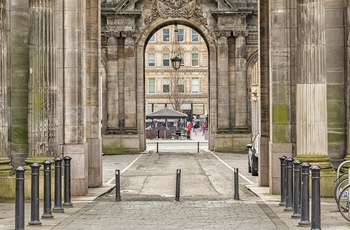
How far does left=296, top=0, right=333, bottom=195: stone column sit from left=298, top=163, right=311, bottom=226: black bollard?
502 centimetres

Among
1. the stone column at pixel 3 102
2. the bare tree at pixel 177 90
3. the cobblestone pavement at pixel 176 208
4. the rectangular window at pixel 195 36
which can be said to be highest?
the rectangular window at pixel 195 36

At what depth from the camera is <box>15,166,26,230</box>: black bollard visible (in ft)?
40.6

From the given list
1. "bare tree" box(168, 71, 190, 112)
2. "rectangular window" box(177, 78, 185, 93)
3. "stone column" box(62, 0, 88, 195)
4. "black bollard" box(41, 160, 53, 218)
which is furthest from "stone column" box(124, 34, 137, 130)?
"rectangular window" box(177, 78, 185, 93)

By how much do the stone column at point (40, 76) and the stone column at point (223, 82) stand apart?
1190 inches

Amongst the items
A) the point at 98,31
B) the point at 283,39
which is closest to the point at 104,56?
the point at 98,31

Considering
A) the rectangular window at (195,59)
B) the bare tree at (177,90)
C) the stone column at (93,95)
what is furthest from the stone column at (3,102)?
the rectangular window at (195,59)

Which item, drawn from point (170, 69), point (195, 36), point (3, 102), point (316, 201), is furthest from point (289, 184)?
point (170, 69)

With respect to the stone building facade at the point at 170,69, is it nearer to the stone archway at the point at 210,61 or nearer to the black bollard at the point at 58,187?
the stone archway at the point at 210,61

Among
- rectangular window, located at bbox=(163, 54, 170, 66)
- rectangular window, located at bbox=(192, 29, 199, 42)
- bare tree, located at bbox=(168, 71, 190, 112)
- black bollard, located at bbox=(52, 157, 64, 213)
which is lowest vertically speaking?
black bollard, located at bbox=(52, 157, 64, 213)

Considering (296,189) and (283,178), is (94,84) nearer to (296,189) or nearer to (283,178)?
(283,178)

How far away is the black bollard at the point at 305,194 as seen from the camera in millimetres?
13078

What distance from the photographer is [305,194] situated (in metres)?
13.3

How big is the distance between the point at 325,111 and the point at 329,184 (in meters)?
1.72

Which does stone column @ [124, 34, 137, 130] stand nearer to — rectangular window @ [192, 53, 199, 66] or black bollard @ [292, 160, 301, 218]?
black bollard @ [292, 160, 301, 218]
